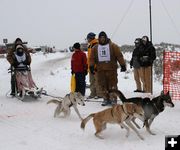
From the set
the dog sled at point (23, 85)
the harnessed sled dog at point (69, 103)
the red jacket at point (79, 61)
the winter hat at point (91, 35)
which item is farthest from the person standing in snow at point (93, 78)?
the harnessed sled dog at point (69, 103)

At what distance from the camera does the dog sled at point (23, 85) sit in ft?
36.2

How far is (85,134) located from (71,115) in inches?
75.7

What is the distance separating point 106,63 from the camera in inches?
384

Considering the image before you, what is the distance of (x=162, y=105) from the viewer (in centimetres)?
737

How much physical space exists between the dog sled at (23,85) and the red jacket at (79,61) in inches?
47.0

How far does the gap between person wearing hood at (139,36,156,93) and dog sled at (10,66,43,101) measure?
2.93 metres

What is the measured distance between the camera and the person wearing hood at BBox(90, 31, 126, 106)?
9641 millimetres

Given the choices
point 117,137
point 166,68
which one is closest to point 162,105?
point 117,137

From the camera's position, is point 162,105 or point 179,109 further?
point 179,109

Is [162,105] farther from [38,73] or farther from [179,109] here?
[38,73]

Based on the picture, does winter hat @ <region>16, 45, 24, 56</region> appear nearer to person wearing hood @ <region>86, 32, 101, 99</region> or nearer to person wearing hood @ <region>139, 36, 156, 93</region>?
person wearing hood @ <region>86, 32, 101, 99</region>

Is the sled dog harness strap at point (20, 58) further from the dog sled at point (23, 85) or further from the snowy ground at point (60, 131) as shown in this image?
the snowy ground at point (60, 131)

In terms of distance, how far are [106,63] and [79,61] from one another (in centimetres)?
129

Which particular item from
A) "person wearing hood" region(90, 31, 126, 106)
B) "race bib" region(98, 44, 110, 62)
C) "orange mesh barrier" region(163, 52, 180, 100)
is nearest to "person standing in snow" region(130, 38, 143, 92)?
"orange mesh barrier" region(163, 52, 180, 100)
